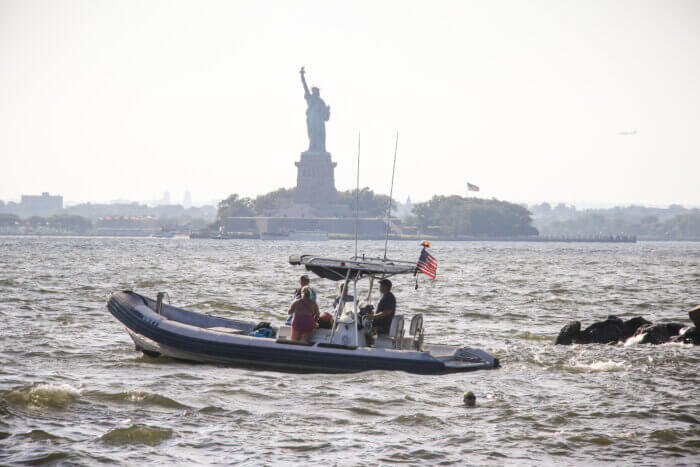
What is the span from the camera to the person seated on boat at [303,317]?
15.1 m

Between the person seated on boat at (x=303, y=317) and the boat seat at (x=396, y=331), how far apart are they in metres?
1.42

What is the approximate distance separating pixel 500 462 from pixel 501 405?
291 centimetres

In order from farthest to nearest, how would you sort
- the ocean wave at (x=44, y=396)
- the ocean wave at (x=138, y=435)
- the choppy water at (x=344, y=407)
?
the ocean wave at (x=44, y=396) < the ocean wave at (x=138, y=435) < the choppy water at (x=344, y=407)

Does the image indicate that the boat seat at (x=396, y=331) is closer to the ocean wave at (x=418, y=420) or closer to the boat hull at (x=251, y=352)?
the boat hull at (x=251, y=352)

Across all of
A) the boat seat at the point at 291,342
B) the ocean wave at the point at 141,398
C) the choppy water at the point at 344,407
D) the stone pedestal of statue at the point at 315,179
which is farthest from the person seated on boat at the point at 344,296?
the stone pedestal of statue at the point at 315,179

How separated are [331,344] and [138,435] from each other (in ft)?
15.2

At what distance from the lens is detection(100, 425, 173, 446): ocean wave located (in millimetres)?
10750

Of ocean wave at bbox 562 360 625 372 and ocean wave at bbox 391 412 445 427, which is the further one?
ocean wave at bbox 562 360 625 372

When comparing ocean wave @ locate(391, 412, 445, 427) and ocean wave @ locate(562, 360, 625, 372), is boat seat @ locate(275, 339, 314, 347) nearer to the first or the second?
ocean wave @ locate(391, 412, 445, 427)

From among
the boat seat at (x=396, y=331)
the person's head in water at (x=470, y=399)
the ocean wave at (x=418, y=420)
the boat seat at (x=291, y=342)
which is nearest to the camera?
the ocean wave at (x=418, y=420)

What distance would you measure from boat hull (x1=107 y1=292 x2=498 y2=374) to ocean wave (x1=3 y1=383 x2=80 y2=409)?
2.71 meters

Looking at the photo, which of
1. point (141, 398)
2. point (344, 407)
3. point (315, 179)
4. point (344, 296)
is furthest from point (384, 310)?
point (315, 179)

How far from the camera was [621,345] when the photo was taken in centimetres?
1945

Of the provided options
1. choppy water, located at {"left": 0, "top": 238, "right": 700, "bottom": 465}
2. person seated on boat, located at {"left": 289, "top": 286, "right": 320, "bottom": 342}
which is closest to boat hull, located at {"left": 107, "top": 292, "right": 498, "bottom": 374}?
choppy water, located at {"left": 0, "top": 238, "right": 700, "bottom": 465}
